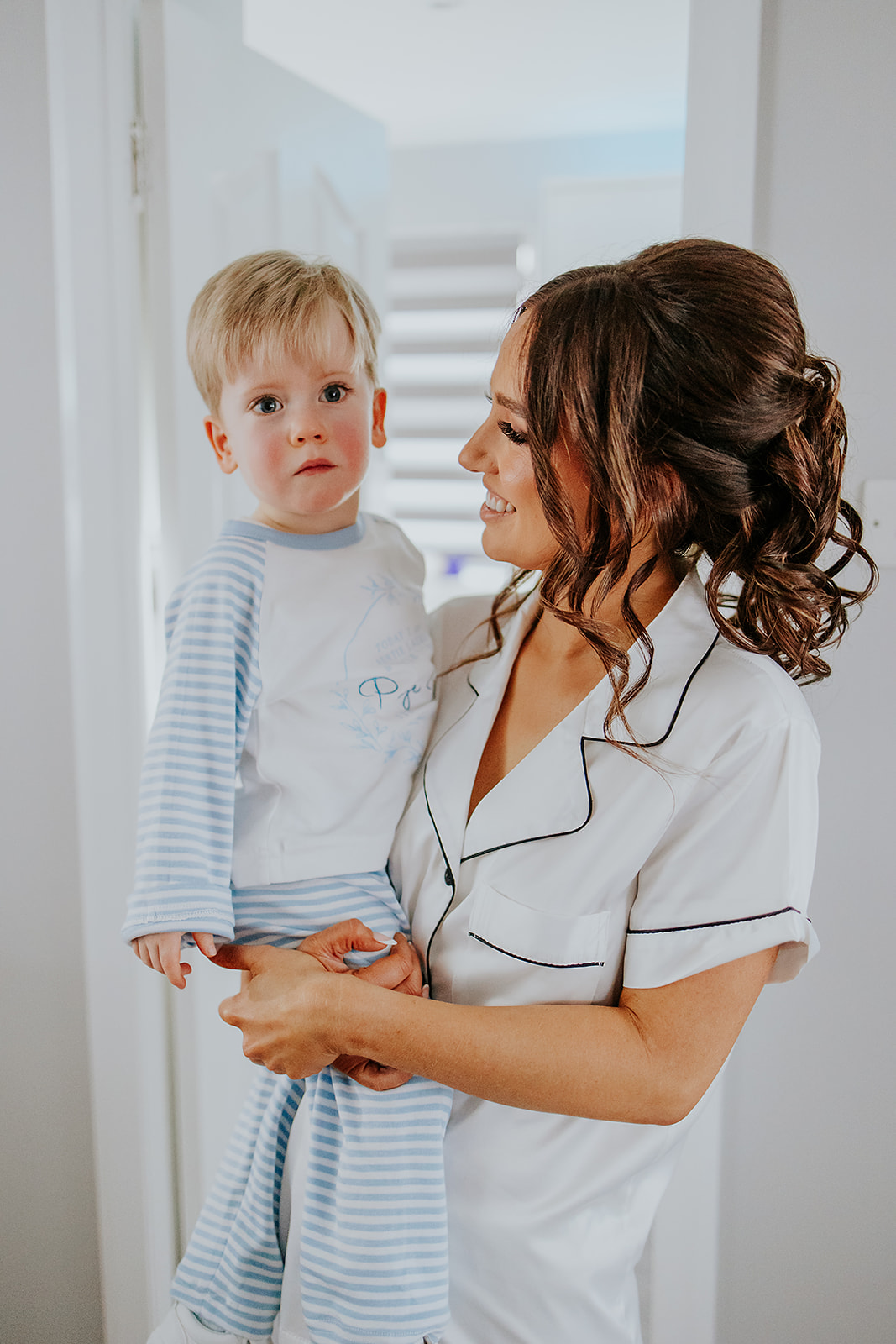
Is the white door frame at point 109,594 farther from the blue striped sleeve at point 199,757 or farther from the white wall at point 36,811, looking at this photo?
the blue striped sleeve at point 199,757

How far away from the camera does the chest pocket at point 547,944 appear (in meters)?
0.86

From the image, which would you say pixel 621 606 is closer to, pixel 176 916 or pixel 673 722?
pixel 673 722

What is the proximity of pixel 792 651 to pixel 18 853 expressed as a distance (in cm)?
115

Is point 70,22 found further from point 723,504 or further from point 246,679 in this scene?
point 723,504

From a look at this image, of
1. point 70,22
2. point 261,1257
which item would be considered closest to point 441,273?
point 70,22

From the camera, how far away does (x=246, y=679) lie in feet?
3.15

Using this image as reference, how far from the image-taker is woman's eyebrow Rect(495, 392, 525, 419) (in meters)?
0.89

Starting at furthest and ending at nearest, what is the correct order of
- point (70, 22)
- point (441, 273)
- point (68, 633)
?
point (441, 273)
point (68, 633)
point (70, 22)

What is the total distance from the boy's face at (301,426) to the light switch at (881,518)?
2.03 ft

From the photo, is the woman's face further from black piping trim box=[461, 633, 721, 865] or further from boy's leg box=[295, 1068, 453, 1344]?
boy's leg box=[295, 1068, 453, 1344]

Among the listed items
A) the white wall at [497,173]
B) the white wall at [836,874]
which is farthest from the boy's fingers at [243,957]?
the white wall at [497,173]

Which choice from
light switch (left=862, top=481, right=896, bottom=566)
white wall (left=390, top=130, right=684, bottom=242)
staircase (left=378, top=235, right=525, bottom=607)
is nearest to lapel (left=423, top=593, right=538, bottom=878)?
light switch (left=862, top=481, right=896, bottom=566)

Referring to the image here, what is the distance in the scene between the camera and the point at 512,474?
917 millimetres

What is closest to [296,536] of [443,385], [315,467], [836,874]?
[315,467]
